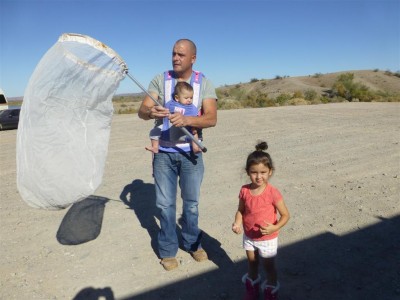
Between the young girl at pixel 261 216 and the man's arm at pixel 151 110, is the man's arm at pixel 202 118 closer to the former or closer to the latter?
the man's arm at pixel 151 110

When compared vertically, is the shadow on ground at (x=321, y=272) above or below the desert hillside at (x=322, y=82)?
below

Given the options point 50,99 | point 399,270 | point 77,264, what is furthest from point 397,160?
point 50,99

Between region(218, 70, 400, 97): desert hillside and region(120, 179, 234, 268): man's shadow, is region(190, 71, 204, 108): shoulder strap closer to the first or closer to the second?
region(120, 179, 234, 268): man's shadow

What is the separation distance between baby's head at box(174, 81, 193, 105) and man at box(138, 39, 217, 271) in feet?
0.33

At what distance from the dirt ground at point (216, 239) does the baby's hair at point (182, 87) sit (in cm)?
172

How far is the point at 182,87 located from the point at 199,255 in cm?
171

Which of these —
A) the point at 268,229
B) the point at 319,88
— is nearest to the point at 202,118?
the point at 268,229

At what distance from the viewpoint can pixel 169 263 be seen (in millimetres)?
3488

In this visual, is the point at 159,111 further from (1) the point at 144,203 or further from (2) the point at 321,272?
(1) the point at 144,203

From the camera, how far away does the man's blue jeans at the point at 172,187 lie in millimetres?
3300

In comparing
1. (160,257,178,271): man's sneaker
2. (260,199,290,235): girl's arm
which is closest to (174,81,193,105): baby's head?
(260,199,290,235): girl's arm

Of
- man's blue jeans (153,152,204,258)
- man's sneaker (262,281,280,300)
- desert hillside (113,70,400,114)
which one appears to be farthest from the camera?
desert hillside (113,70,400,114)

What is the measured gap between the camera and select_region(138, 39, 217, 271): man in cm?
304

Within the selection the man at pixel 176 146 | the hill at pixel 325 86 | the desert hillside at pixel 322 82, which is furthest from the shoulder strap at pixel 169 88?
the desert hillside at pixel 322 82
